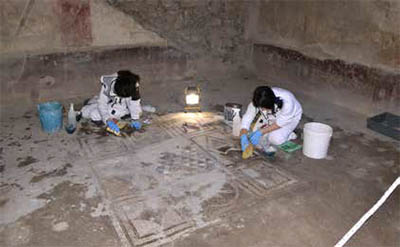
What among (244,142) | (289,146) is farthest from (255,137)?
(289,146)

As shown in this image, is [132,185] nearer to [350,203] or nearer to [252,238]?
[252,238]

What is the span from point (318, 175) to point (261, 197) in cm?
73

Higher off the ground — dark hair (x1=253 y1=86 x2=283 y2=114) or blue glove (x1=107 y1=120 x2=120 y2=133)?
dark hair (x1=253 y1=86 x2=283 y2=114)

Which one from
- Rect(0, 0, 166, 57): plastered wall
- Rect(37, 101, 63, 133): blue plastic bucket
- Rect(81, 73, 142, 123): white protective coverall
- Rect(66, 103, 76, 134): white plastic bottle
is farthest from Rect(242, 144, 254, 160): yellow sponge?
Rect(0, 0, 166, 57): plastered wall

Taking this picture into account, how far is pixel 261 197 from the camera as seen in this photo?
10.0ft

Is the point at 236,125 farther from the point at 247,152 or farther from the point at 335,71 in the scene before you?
the point at 335,71

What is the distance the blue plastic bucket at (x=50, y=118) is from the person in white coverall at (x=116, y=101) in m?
0.41

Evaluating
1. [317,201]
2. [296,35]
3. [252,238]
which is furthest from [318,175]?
[296,35]

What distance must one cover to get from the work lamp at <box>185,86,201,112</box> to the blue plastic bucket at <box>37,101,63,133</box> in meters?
1.67

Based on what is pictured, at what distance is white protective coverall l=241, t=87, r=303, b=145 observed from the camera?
3.69 meters

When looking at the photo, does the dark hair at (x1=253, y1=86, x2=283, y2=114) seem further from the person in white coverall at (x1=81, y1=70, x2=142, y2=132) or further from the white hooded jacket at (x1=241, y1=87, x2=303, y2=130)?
the person in white coverall at (x1=81, y1=70, x2=142, y2=132)

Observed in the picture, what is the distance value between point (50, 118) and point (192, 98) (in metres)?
1.86

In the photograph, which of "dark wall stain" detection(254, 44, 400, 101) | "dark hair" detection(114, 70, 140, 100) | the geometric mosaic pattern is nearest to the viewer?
the geometric mosaic pattern

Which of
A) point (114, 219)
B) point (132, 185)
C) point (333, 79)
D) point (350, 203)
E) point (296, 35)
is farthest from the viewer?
point (296, 35)
